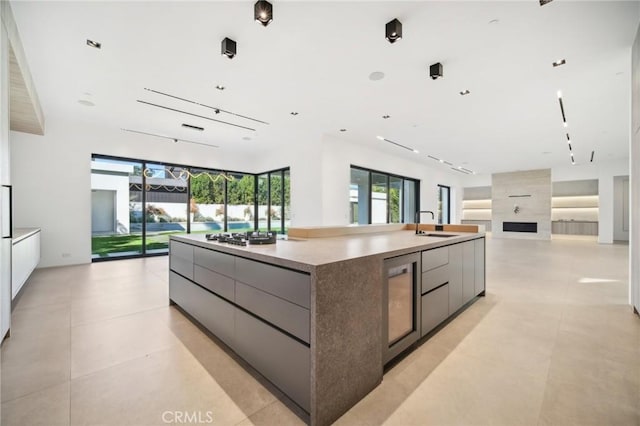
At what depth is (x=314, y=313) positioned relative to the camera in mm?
1385

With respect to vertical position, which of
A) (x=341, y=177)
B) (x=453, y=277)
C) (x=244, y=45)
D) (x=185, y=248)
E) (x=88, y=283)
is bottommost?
(x=88, y=283)

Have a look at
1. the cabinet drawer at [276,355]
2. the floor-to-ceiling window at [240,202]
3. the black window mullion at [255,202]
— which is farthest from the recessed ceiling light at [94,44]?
the black window mullion at [255,202]

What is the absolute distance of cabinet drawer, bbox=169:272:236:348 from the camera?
216cm

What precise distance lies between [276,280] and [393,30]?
2.67 meters

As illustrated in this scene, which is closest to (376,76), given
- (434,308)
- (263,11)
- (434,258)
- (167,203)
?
(263,11)

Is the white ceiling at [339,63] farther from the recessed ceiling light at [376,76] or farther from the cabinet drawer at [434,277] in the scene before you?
the cabinet drawer at [434,277]

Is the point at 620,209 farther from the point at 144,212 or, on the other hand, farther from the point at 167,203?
the point at 144,212

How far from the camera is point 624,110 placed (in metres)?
5.03

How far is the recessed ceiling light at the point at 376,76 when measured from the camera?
3.69m

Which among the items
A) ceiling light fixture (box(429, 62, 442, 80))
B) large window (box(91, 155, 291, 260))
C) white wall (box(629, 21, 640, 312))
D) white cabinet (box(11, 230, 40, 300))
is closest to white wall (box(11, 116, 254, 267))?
large window (box(91, 155, 291, 260))

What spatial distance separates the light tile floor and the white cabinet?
29cm

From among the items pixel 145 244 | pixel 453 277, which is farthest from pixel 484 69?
pixel 145 244

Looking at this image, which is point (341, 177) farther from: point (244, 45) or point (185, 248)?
point (185, 248)

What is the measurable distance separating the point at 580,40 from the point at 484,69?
92 cm
